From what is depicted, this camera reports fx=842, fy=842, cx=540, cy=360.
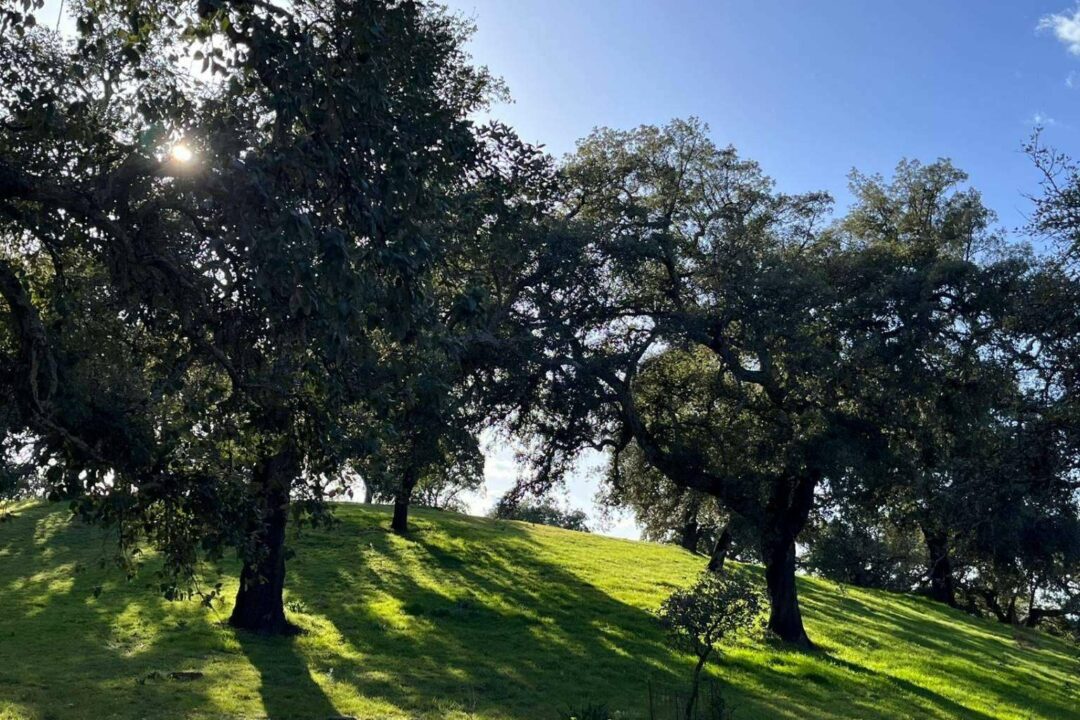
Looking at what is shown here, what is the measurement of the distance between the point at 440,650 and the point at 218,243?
1963 centimetres

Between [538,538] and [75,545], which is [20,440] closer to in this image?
[75,545]

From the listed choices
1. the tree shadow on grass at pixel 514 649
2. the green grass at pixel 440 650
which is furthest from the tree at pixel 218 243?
the tree shadow on grass at pixel 514 649

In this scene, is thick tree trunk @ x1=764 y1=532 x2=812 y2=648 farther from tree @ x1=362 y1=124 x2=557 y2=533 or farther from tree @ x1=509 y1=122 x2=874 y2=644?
tree @ x1=362 y1=124 x2=557 y2=533

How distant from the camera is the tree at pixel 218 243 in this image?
8.12 m

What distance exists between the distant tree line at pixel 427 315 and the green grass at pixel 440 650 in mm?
2237

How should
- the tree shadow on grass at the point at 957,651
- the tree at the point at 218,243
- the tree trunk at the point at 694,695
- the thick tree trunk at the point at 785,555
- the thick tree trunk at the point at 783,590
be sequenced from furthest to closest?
the thick tree trunk at the point at 783,590
the thick tree trunk at the point at 785,555
the tree shadow on grass at the point at 957,651
the tree trunk at the point at 694,695
the tree at the point at 218,243

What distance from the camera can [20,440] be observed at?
9.58 m

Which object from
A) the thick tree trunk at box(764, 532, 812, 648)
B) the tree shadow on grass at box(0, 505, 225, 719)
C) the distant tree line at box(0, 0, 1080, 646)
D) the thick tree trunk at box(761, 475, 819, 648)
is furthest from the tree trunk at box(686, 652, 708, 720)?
the thick tree trunk at box(764, 532, 812, 648)

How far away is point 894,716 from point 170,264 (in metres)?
20.3

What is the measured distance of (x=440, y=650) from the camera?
24406 mm

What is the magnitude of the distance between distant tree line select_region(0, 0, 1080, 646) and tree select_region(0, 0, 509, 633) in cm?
5

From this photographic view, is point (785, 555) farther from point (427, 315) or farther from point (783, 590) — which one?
point (427, 315)

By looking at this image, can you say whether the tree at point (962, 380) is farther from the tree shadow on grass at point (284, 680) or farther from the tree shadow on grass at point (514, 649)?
the tree shadow on grass at point (284, 680)

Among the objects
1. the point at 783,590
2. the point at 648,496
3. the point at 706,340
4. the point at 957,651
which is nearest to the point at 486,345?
the point at 706,340
